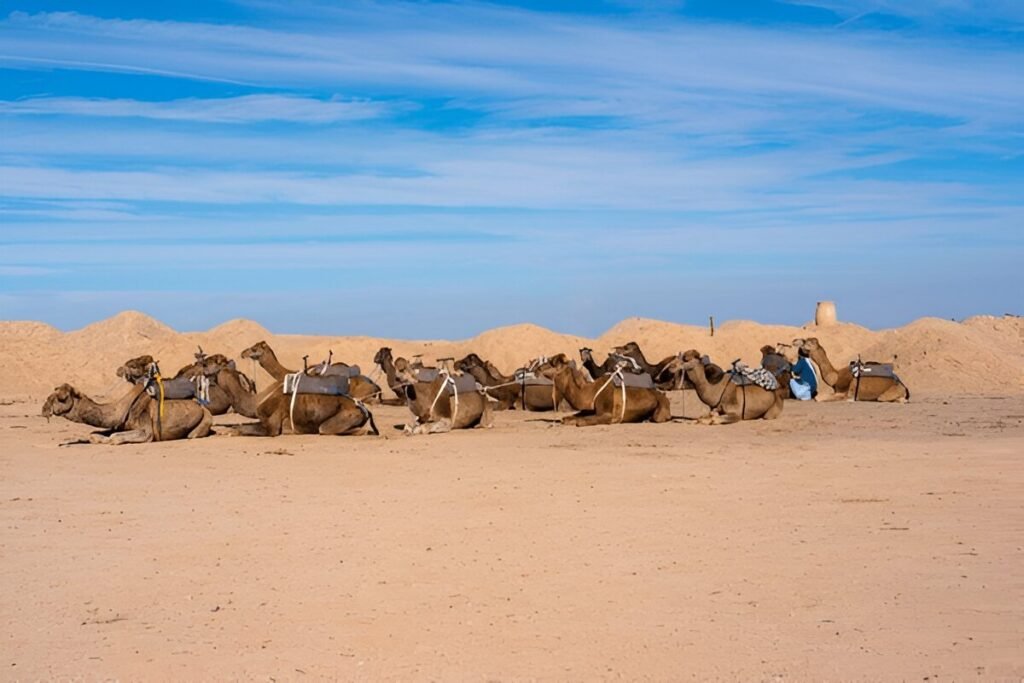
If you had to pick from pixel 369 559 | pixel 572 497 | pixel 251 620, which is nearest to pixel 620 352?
pixel 572 497

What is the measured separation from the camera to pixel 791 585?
9594 mm

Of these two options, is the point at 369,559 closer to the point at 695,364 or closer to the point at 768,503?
the point at 768,503

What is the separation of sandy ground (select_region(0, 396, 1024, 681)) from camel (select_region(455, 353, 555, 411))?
963 centimetres

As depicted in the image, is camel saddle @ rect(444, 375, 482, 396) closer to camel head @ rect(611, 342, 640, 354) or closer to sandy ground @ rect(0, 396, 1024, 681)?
sandy ground @ rect(0, 396, 1024, 681)

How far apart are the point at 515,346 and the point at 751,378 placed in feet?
59.1

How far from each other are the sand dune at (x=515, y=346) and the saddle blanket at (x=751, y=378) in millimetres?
12236

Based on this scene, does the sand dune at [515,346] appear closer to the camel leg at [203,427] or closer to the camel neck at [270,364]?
the camel neck at [270,364]

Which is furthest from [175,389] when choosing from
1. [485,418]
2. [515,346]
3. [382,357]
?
[515,346]

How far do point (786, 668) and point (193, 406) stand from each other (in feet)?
47.1

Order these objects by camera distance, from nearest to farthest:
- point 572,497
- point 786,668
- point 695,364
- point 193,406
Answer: point 786,668
point 572,497
point 193,406
point 695,364

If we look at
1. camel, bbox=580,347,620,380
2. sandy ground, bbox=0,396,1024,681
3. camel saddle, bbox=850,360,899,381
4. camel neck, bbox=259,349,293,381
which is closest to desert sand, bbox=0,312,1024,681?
sandy ground, bbox=0,396,1024,681

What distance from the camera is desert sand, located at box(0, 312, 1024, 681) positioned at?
25.9 ft

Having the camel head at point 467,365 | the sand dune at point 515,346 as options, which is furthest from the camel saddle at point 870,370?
the camel head at point 467,365

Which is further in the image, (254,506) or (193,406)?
(193,406)
